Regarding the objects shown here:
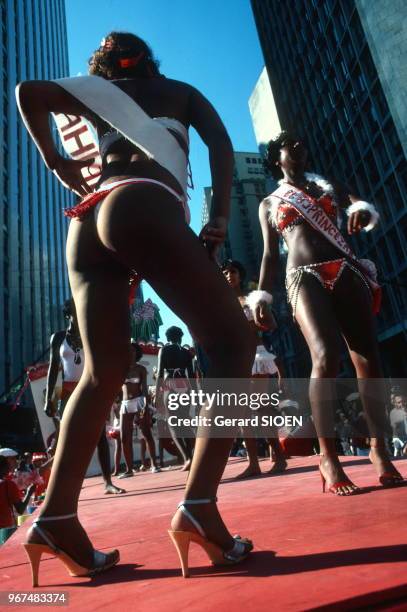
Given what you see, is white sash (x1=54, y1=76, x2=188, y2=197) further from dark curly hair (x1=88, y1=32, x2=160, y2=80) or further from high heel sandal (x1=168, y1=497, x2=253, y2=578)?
high heel sandal (x1=168, y1=497, x2=253, y2=578)

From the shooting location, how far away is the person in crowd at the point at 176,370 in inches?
286

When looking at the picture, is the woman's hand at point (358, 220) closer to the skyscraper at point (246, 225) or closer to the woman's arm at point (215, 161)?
the woman's arm at point (215, 161)

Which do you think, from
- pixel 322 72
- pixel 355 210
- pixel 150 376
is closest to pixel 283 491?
pixel 355 210

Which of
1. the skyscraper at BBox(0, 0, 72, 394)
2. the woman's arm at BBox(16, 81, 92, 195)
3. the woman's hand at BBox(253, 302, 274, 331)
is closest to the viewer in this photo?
the woman's arm at BBox(16, 81, 92, 195)

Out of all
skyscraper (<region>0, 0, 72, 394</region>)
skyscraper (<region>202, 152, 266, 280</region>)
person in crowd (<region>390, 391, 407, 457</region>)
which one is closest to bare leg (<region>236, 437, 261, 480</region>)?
person in crowd (<region>390, 391, 407, 457</region>)

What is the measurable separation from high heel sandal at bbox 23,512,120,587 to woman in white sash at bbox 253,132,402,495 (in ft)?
4.28

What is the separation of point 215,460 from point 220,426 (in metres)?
0.11

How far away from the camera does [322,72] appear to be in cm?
4069

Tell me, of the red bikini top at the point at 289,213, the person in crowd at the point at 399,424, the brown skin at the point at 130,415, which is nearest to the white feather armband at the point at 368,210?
the red bikini top at the point at 289,213

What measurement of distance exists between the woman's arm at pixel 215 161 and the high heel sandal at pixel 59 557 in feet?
3.42

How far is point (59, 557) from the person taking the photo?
4.71ft

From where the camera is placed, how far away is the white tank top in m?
5.31

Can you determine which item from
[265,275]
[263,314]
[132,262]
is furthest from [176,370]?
[132,262]

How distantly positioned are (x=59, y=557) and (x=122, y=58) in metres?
1.93
